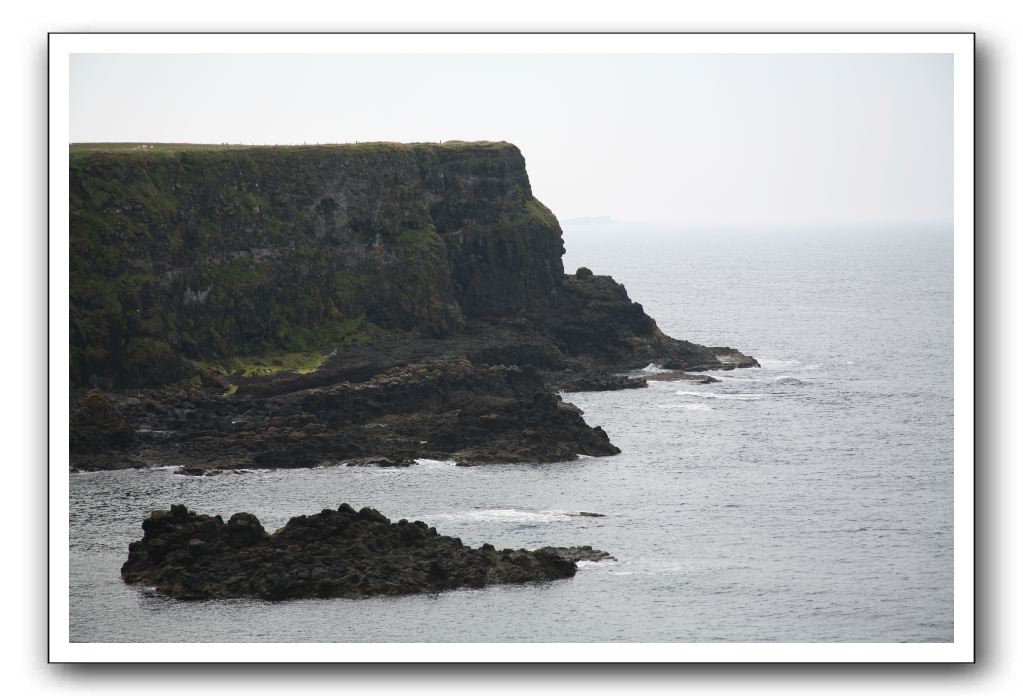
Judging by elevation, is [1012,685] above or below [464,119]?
below

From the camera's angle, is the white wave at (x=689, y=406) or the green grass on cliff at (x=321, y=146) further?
the white wave at (x=689, y=406)

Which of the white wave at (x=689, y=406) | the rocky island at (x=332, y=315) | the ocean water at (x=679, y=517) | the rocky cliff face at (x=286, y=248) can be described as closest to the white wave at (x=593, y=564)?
the ocean water at (x=679, y=517)

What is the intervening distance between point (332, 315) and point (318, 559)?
31.9 metres

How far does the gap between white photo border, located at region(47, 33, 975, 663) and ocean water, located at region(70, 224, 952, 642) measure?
319 centimetres

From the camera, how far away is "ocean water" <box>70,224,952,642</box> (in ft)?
130

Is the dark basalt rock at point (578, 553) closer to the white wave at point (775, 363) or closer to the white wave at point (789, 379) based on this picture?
the white wave at point (789, 379)

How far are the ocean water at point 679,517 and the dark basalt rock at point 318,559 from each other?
704 mm

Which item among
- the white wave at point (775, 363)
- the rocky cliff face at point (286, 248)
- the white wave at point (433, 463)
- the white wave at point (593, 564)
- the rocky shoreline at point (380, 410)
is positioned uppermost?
the rocky cliff face at point (286, 248)

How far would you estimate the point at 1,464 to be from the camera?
108ft

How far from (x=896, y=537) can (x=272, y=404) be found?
28.0 metres

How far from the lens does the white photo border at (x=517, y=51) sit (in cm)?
3198

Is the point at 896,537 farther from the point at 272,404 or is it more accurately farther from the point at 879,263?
the point at 879,263

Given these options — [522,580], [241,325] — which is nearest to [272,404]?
[241,325]

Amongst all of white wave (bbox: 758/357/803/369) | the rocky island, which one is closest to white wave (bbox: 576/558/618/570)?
the rocky island
